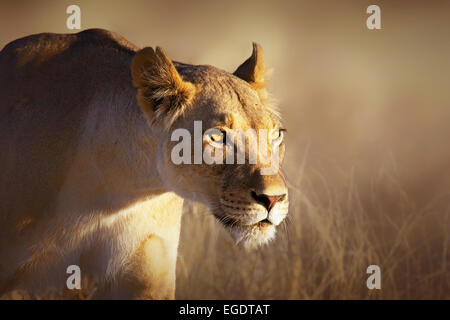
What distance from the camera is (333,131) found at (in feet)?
34.5

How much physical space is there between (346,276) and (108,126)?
8.38 ft

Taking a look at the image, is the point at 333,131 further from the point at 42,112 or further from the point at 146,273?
the point at 42,112

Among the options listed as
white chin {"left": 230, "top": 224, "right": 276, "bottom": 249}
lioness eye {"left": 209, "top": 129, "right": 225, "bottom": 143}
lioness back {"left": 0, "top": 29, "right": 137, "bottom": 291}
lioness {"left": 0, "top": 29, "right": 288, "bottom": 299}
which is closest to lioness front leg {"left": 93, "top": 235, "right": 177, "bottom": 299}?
lioness {"left": 0, "top": 29, "right": 288, "bottom": 299}

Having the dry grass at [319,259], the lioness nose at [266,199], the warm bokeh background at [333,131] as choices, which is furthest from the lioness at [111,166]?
the warm bokeh background at [333,131]

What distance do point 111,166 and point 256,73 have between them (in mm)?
1061

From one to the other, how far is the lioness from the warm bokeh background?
1262 millimetres

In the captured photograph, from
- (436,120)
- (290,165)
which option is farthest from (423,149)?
(290,165)

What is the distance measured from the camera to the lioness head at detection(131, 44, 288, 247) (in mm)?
3799

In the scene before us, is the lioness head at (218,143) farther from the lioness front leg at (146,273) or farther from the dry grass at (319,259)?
the dry grass at (319,259)

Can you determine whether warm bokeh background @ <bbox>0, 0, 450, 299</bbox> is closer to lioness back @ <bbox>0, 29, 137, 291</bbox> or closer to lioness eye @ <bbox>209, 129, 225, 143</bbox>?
lioness back @ <bbox>0, 29, 137, 291</bbox>

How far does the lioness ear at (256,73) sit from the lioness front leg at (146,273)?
3.60ft

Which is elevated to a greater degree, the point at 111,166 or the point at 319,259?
the point at 111,166

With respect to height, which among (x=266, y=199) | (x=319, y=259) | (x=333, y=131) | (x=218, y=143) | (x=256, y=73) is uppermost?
(x=256, y=73)

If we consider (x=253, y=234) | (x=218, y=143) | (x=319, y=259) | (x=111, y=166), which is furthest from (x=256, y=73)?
(x=319, y=259)
